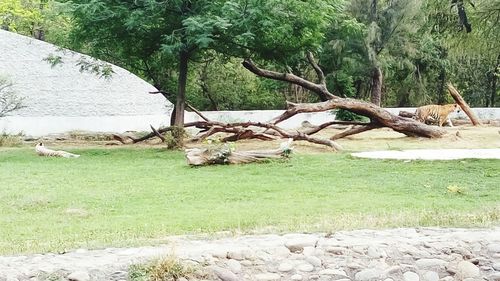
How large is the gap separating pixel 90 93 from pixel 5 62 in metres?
3.61

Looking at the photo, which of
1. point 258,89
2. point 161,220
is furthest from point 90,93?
point 161,220

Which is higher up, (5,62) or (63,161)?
(5,62)

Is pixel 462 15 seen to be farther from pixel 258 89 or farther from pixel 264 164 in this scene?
pixel 258 89

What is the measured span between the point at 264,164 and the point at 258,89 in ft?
83.3

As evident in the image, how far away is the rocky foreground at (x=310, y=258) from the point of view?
6.00 meters

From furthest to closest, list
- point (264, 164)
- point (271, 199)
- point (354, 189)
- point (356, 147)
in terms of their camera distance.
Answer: point (356, 147), point (264, 164), point (354, 189), point (271, 199)

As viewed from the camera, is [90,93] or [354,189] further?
[90,93]

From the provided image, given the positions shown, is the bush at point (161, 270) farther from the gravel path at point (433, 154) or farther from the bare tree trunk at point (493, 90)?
the bare tree trunk at point (493, 90)

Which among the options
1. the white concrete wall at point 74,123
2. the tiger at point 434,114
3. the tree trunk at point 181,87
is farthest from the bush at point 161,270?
the white concrete wall at point 74,123

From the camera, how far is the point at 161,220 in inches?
325

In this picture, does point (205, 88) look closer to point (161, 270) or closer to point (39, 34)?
point (39, 34)

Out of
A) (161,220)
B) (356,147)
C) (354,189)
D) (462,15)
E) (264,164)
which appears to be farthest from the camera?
(356,147)

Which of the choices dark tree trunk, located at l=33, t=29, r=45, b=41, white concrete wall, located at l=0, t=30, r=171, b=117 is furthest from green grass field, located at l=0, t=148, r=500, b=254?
dark tree trunk, located at l=33, t=29, r=45, b=41

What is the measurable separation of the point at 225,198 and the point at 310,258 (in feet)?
12.6
